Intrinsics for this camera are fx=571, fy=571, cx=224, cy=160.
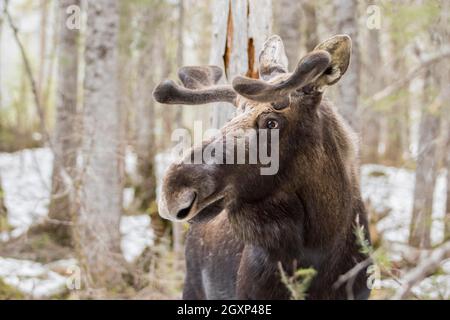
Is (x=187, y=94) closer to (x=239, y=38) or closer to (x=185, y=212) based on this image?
(x=185, y=212)

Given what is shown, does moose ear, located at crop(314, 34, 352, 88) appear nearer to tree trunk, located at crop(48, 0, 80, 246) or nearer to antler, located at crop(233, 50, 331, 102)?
antler, located at crop(233, 50, 331, 102)

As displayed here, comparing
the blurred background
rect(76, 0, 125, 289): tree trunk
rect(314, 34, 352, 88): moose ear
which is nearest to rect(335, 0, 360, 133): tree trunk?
the blurred background

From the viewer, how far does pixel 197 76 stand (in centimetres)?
441

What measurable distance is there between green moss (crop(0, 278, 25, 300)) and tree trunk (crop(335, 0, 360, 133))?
4.73 metres

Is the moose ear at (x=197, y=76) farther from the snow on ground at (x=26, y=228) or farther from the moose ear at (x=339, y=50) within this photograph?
the snow on ground at (x=26, y=228)

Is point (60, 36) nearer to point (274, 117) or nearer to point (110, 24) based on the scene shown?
point (110, 24)

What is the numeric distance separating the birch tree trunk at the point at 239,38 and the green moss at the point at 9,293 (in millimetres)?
3826

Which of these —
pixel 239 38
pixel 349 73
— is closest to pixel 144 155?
pixel 349 73

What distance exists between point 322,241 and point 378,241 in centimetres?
601

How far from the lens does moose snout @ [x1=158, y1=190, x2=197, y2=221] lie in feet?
10.3

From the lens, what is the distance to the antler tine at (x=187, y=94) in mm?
3693

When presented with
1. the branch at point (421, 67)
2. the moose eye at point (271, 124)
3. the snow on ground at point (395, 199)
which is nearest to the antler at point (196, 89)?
the moose eye at point (271, 124)

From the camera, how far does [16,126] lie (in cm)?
2189

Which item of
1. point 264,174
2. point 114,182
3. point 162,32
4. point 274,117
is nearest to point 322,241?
point 264,174
